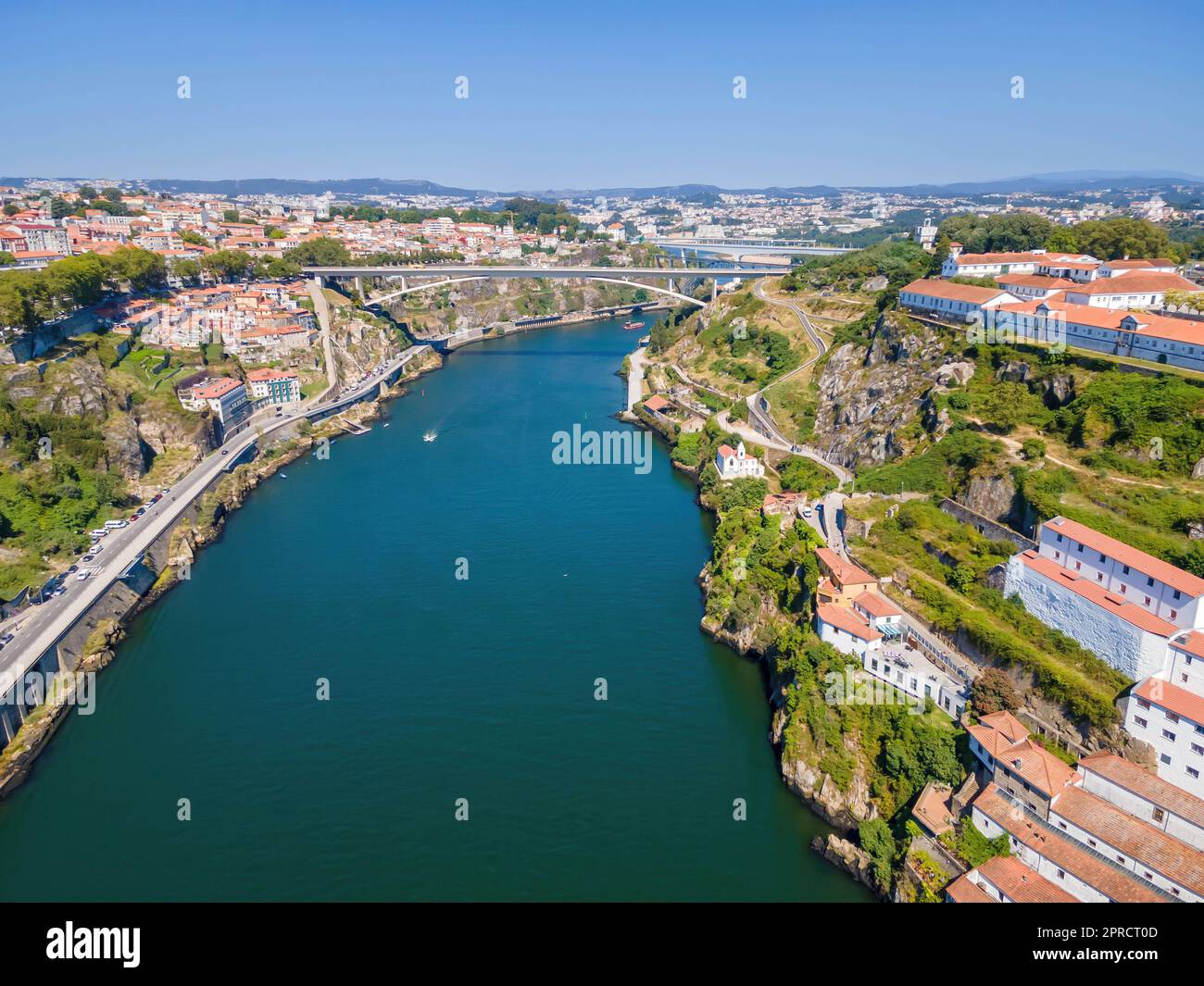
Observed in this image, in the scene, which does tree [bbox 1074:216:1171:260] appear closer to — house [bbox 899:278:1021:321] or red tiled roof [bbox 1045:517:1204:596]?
house [bbox 899:278:1021:321]

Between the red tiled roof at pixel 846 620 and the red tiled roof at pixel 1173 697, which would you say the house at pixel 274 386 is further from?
the red tiled roof at pixel 1173 697

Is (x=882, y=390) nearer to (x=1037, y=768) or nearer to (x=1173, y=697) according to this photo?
(x=1173, y=697)

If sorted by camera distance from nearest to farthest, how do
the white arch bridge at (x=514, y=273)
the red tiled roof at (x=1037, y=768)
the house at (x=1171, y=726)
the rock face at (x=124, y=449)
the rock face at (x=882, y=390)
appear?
the house at (x=1171, y=726), the red tiled roof at (x=1037, y=768), the rock face at (x=882, y=390), the rock face at (x=124, y=449), the white arch bridge at (x=514, y=273)

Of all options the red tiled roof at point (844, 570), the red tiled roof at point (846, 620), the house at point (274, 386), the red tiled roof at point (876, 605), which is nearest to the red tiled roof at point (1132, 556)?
the red tiled roof at point (876, 605)

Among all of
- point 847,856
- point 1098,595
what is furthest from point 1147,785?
point 847,856

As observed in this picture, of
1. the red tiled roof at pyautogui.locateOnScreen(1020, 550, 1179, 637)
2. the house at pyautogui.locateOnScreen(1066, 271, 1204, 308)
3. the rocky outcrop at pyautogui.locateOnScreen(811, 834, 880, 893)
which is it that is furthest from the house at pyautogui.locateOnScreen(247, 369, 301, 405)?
the red tiled roof at pyautogui.locateOnScreen(1020, 550, 1179, 637)
